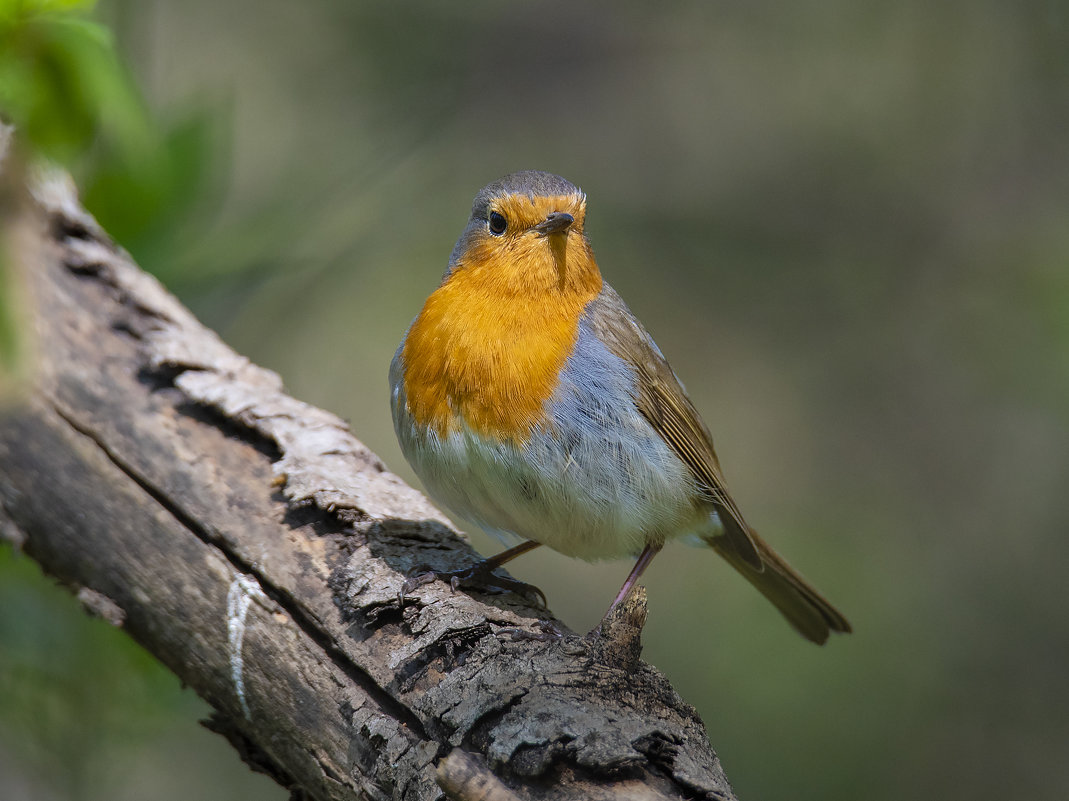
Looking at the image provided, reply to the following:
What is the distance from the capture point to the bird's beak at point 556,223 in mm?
3145

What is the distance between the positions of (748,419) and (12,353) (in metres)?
6.93

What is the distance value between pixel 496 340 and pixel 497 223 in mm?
519

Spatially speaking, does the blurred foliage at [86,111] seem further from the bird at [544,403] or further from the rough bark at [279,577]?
the bird at [544,403]

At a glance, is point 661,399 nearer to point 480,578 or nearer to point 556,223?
point 556,223

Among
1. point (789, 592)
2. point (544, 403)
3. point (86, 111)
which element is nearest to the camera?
point (86, 111)

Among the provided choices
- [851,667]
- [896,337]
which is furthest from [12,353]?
[896,337]

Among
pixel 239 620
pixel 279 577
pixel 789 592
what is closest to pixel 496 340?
pixel 279 577

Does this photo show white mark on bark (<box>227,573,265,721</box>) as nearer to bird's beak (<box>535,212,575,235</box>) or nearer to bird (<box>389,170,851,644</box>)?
bird (<box>389,170,851,644</box>)

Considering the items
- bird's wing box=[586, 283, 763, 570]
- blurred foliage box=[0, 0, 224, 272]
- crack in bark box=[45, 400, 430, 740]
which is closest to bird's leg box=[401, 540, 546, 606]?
crack in bark box=[45, 400, 430, 740]

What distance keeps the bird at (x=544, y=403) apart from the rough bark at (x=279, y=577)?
253mm

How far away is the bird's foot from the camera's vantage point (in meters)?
2.66

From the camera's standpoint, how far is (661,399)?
3.31 metres

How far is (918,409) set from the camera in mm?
7168

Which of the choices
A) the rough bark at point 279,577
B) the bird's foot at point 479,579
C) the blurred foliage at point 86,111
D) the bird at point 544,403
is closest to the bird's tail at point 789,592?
the bird at point 544,403
